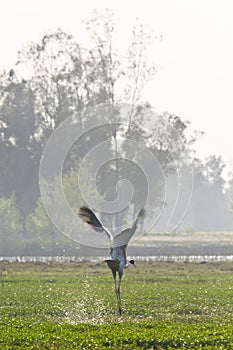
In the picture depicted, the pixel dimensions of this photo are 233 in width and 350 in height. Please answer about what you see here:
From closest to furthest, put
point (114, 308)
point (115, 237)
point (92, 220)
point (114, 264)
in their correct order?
1. point (92, 220)
2. point (115, 237)
3. point (114, 264)
4. point (114, 308)

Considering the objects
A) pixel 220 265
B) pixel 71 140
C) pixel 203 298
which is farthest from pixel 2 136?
pixel 203 298

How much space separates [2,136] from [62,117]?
9.28m

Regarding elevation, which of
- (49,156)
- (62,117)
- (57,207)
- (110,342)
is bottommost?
(110,342)

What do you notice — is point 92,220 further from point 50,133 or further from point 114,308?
point 50,133

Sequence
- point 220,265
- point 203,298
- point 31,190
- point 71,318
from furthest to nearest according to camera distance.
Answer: point 31,190 < point 220,265 < point 203,298 < point 71,318

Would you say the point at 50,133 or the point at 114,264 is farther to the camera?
the point at 50,133

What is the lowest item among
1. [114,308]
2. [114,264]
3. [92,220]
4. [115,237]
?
[114,308]

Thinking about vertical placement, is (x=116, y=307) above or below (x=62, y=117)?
below

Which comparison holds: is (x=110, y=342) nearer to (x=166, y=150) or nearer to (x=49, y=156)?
(x=49, y=156)

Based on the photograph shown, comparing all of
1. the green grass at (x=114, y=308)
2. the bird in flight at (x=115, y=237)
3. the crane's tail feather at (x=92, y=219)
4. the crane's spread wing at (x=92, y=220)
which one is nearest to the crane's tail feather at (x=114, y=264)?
the bird in flight at (x=115, y=237)

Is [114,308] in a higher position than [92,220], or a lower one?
lower

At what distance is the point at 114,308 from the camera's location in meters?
29.0

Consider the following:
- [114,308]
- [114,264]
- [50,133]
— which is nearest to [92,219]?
[114,264]

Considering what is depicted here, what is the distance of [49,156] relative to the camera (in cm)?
8412
